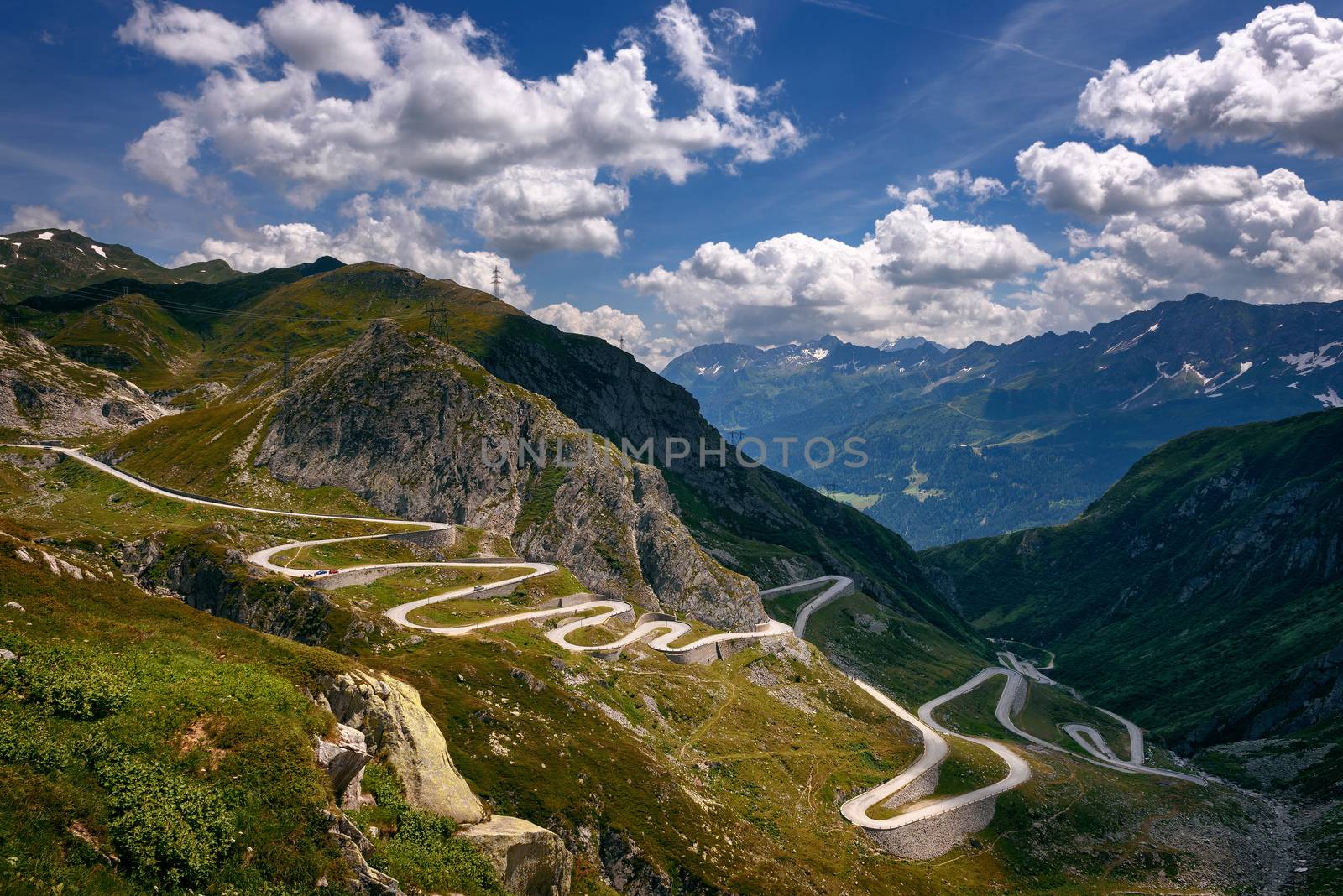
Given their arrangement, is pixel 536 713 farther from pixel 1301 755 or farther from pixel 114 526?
pixel 1301 755

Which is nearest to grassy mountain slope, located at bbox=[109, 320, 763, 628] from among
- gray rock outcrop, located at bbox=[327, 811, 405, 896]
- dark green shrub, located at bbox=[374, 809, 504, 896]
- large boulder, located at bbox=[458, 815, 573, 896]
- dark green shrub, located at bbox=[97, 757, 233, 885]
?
large boulder, located at bbox=[458, 815, 573, 896]

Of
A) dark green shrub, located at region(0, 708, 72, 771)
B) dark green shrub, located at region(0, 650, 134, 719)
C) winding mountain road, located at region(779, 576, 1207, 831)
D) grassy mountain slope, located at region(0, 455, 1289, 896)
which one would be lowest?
winding mountain road, located at region(779, 576, 1207, 831)

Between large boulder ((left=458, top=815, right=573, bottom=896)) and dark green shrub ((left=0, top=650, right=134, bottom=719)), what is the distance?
Result: 47.6 ft

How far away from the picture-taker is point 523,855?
108 feet

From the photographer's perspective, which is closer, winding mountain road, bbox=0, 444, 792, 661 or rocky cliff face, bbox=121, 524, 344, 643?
rocky cliff face, bbox=121, 524, 344, 643

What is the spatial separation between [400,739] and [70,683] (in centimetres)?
1244

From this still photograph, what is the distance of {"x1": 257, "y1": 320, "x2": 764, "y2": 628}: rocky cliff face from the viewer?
14388 cm

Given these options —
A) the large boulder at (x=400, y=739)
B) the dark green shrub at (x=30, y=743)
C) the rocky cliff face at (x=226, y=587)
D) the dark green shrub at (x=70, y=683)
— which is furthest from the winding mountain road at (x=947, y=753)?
the dark green shrub at (x=30, y=743)

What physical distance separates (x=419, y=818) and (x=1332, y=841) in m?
135

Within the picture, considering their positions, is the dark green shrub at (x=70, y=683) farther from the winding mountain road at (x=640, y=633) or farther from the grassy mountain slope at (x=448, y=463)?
the grassy mountain slope at (x=448, y=463)

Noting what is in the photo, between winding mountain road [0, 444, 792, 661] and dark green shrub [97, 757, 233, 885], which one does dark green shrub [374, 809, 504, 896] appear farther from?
winding mountain road [0, 444, 792, 661]

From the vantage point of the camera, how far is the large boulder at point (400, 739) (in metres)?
31.1

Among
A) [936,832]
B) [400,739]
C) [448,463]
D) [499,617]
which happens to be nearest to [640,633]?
[499,617]

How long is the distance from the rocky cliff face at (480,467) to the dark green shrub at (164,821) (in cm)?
11019
